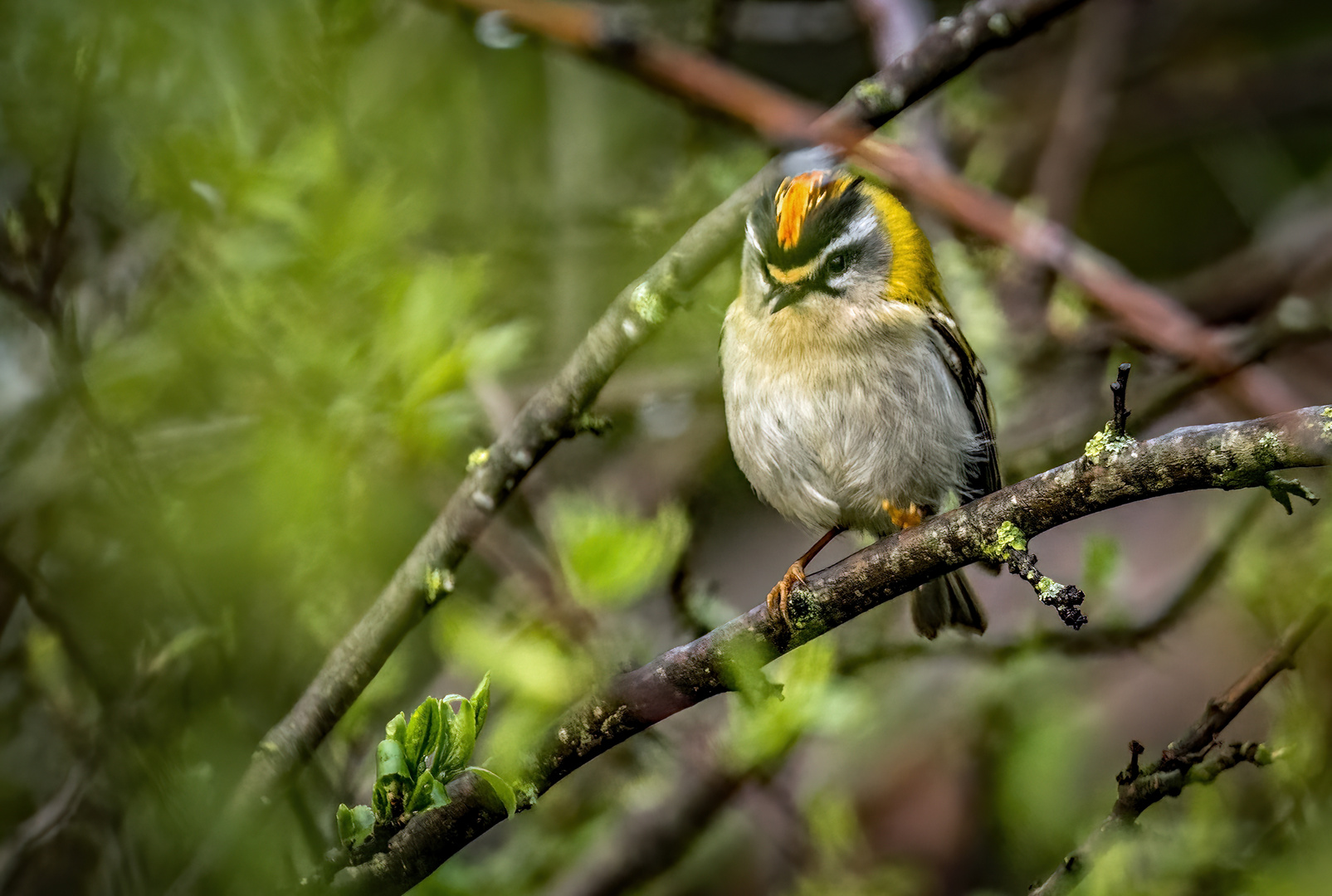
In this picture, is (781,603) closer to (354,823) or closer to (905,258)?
(354,823)

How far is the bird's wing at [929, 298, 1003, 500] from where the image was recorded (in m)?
2.85

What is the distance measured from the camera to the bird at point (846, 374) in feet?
8.96

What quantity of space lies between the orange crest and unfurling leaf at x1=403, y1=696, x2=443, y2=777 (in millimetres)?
1505

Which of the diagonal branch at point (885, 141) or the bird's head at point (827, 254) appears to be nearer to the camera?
the diagonal branch at point (885, 141)

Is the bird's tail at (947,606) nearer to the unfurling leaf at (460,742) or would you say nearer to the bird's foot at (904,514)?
the bird's foot at (904,514)

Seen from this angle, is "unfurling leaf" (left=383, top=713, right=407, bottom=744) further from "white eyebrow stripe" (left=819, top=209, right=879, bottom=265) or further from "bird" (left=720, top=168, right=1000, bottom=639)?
"white eyebrow stripe" (left=819, top=209, right=879, bottom=265)

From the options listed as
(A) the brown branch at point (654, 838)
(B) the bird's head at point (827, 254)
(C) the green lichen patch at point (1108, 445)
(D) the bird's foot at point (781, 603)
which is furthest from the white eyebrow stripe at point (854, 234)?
(A) the brown branch at point (654, 838)

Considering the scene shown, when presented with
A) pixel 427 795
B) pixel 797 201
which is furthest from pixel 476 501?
pixel 797 201

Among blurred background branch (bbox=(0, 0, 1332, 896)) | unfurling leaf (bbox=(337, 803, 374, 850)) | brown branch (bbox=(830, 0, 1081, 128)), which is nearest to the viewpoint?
unfurling leaf (bbox=(337, 803, 374, 850))

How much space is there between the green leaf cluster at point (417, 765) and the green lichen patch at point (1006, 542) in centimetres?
81

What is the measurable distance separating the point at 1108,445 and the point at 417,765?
1169mm

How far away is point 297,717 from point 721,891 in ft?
10.1

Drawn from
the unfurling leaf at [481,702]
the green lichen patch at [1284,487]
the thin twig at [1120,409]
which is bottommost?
the unfurling leaf at [481,702]

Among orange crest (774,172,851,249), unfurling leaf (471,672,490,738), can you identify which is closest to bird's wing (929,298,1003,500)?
orange crest (774,172,851,249)
